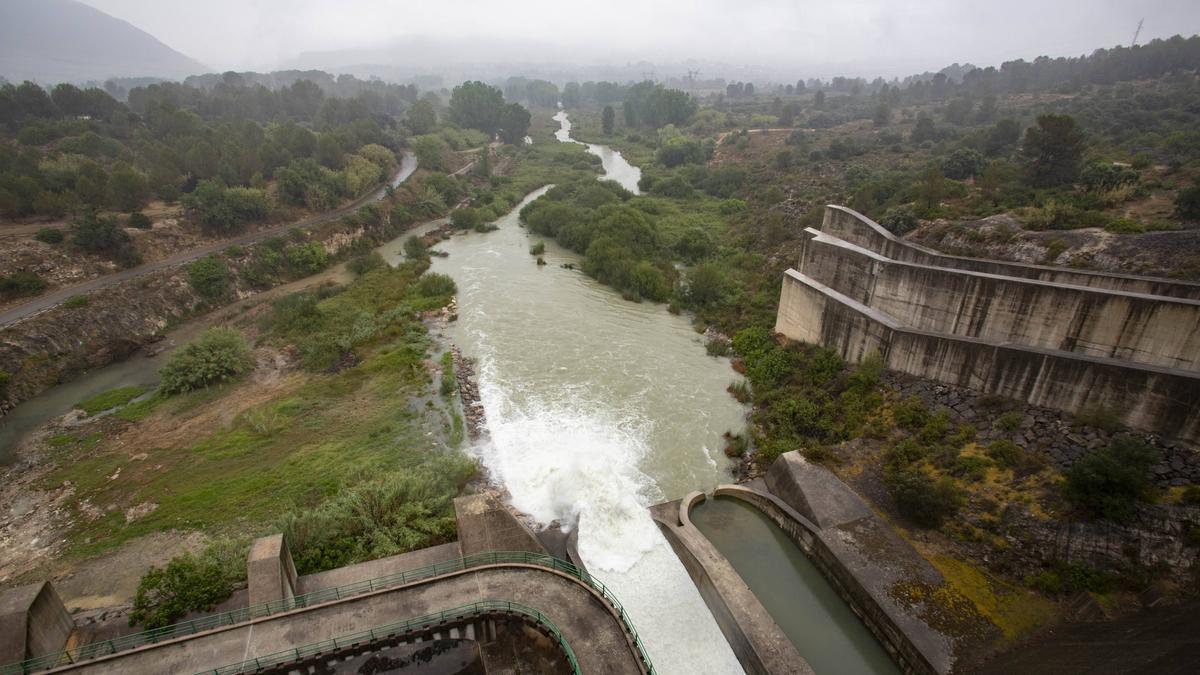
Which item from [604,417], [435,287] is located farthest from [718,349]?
[435,287]

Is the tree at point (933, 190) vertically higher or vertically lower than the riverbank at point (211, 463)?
higher

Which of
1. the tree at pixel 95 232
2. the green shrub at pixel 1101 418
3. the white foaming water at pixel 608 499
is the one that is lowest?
the white foaming water at pixel 608 499

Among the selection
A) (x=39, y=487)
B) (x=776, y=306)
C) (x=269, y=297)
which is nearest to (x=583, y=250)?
(x=776, y=306)

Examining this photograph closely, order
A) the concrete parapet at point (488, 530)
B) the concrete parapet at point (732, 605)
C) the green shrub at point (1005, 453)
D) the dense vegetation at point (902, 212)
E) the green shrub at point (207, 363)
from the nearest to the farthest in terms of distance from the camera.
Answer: the concrete parapet at point (732, 605)
the concrete parapet at point (488, 530)
the green shrub at point (1005, 453)
the dense vegetation at point (902, 212)
the green shrub at point (207, 363)

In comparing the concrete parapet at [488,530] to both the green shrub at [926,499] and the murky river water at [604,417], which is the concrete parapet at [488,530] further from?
the green shrub at [926,499]

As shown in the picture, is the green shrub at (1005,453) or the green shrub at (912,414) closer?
the green shrub at (1005,453)

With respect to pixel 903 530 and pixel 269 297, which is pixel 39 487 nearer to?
pixel 269 297

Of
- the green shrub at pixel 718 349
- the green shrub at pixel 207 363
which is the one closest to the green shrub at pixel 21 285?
the green shrub at pixel 207 363
